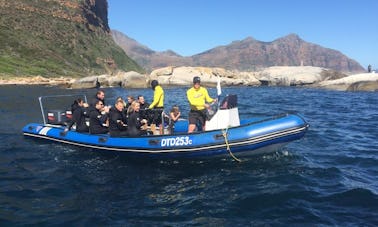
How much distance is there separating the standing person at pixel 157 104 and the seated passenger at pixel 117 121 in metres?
1.16

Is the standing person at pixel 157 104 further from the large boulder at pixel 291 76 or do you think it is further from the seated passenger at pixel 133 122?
the large boulder at pixel 291 76

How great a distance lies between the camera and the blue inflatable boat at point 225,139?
11703mm

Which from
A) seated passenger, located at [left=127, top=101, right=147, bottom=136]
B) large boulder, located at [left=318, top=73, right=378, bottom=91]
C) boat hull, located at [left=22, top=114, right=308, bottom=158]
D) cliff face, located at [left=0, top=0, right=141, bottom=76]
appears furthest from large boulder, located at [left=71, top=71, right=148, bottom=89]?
boat hull, located at [left=22, top=114, right=308, bottom=158]

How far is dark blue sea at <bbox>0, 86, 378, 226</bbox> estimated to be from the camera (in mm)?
8203

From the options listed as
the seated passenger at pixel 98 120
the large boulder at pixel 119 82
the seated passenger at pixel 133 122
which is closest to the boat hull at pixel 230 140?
the seated passenger at pixel 133 122

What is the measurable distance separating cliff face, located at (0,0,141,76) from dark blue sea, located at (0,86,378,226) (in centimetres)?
6674

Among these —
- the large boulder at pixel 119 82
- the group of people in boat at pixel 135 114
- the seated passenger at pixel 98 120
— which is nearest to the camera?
the group of people in boat at pixel 135 114

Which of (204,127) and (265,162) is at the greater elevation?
(204,127)

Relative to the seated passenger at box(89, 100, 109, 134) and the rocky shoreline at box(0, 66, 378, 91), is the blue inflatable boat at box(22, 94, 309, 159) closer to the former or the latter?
the seated passenger at box(89, 100, 109, 134)

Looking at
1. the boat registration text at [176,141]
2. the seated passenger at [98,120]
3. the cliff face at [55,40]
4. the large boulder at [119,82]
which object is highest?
the cliff face at [55,40]

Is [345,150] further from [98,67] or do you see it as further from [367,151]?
[98,67]

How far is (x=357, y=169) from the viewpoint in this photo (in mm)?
11469

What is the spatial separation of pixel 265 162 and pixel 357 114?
560 inches

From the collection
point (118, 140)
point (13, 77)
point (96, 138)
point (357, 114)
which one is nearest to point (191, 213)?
point (118, 140)
